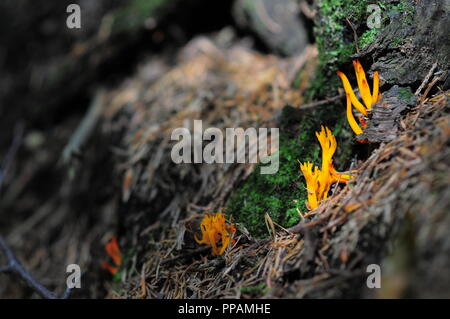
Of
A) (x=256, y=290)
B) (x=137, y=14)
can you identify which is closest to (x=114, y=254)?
(x=256, y=290)

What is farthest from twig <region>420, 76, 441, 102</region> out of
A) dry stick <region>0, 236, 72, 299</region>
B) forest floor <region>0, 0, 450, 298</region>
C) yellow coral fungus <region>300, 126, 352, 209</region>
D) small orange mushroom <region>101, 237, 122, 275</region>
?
dry stick <region>0, 236, 72, 299</region>

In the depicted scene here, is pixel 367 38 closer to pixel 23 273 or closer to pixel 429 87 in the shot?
pixel 429 87

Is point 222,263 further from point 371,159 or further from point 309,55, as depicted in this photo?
point 309,55

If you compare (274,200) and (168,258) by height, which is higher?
(274,200)

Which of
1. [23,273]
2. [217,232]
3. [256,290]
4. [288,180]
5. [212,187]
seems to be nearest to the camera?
[256,290]

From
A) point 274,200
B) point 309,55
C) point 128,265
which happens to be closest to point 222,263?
point 274,200

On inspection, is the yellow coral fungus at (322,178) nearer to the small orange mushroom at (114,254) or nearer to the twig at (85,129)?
the small orange mushroom at (114,254)
